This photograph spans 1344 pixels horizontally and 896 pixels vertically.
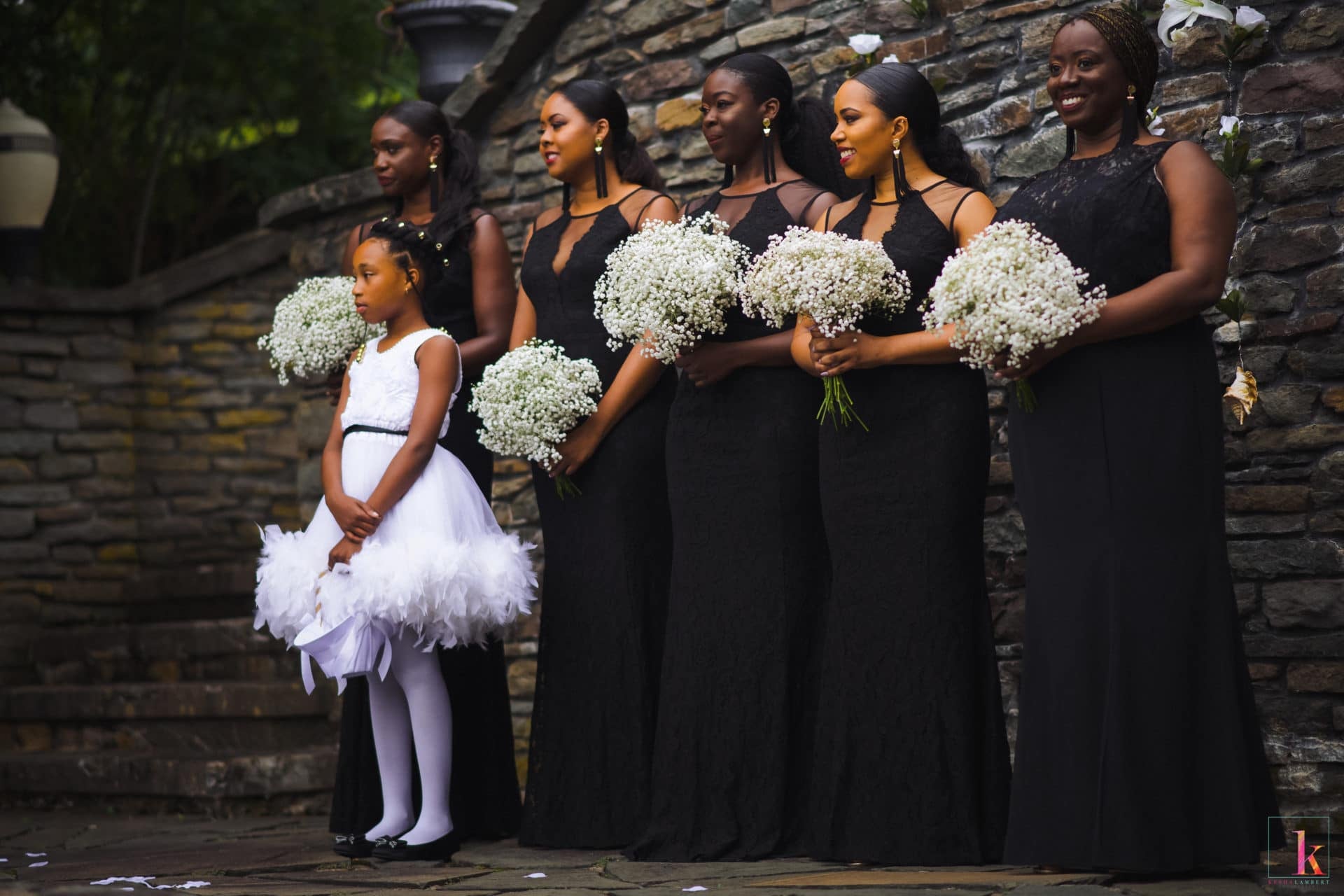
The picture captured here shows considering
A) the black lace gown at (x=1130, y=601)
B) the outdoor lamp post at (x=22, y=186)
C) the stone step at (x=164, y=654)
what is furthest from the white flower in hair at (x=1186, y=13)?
the outdoor lamp post at (x=22, y=186)

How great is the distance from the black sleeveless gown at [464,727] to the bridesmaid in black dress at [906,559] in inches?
48.4

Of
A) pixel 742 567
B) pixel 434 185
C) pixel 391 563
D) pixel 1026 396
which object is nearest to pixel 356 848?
pixel 391 563

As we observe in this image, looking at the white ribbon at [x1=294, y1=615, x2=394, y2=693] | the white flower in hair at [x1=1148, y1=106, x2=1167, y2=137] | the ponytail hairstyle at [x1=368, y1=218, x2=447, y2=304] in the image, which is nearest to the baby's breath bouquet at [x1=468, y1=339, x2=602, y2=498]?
the ponytail hairstyle at [x1=368, y1=218, x2=447, y2=304]

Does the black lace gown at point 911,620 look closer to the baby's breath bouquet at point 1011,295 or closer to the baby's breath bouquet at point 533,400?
→ the baby's breath bouquet at point 1011,295

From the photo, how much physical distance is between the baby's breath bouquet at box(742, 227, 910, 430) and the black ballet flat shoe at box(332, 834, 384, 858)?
6.31 feet

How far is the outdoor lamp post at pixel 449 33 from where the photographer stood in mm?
7562

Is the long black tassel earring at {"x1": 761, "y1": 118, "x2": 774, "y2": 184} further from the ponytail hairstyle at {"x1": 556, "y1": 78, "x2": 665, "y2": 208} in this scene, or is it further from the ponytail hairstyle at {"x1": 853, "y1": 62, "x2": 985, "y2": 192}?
the ponytail hairstyle at {"x1": 556, "y1": 78, "x2": 665, "y2": 208}

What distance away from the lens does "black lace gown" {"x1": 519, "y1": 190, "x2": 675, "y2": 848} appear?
460 centimetres

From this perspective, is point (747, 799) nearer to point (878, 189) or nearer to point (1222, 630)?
point (1222, 630)

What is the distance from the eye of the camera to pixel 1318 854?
4.00m

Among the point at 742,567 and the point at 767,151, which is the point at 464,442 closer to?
the point at 742,567

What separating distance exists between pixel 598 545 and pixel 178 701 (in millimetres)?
3079

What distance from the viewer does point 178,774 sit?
252 inches

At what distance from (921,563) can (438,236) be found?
1.86m
